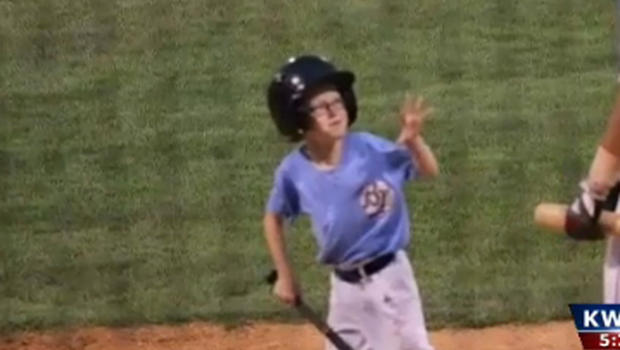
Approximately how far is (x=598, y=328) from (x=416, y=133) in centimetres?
56

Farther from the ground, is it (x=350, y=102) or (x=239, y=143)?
(x=350, y=102)

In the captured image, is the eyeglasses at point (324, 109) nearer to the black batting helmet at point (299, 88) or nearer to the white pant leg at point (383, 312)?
the black batting helmet at point (299, 88)

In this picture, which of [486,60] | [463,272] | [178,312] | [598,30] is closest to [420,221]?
[463,272]

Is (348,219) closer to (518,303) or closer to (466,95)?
(518,303)

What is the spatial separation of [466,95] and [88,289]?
2.54m

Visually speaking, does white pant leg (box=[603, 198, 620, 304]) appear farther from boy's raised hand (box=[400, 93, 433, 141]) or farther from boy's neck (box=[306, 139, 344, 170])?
boy's neck (box=[306, 139, 344, 170])

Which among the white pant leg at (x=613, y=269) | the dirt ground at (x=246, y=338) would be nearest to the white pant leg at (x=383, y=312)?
the white pant leg at (x=613, y=269)

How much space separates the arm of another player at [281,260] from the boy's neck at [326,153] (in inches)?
6.6

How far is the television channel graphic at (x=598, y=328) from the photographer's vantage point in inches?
144

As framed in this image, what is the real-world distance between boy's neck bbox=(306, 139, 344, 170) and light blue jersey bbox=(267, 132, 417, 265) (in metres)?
0.01

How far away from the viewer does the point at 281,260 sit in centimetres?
375

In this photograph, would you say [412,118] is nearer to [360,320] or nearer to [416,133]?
[416,133]

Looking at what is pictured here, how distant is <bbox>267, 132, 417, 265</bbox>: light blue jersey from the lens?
365 centimetres

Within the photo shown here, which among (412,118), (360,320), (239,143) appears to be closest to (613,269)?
(412,118)
